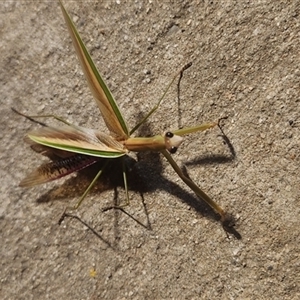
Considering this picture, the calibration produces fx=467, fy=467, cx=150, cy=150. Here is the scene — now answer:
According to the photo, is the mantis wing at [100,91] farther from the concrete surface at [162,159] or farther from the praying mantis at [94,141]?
the concrete surface at [162,159]

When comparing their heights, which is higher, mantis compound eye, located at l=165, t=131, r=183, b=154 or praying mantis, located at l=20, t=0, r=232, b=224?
praying mantis, located at l=20, t=0, r=232, b=224

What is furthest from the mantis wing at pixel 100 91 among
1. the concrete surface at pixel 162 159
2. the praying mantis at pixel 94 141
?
the concrete surface at pixel 162 159

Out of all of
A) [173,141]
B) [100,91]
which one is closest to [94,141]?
[100,91]

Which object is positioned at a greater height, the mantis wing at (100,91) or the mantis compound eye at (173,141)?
the mantis wing at (100,91)

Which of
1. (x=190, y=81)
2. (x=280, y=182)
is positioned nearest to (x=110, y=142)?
(x=190, y=81)

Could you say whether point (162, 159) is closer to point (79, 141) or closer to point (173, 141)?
point (173, 141)

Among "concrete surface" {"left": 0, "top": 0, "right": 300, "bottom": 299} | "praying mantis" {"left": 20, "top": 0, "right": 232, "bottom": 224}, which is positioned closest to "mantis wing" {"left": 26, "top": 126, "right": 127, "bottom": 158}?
"praying mantis" {"left": 20, "top": 0, "right": 232, "bottom": 224}

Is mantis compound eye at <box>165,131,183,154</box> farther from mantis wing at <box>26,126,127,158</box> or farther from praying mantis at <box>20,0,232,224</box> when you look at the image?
mantis wing at <box>26,126,127,158</box>
